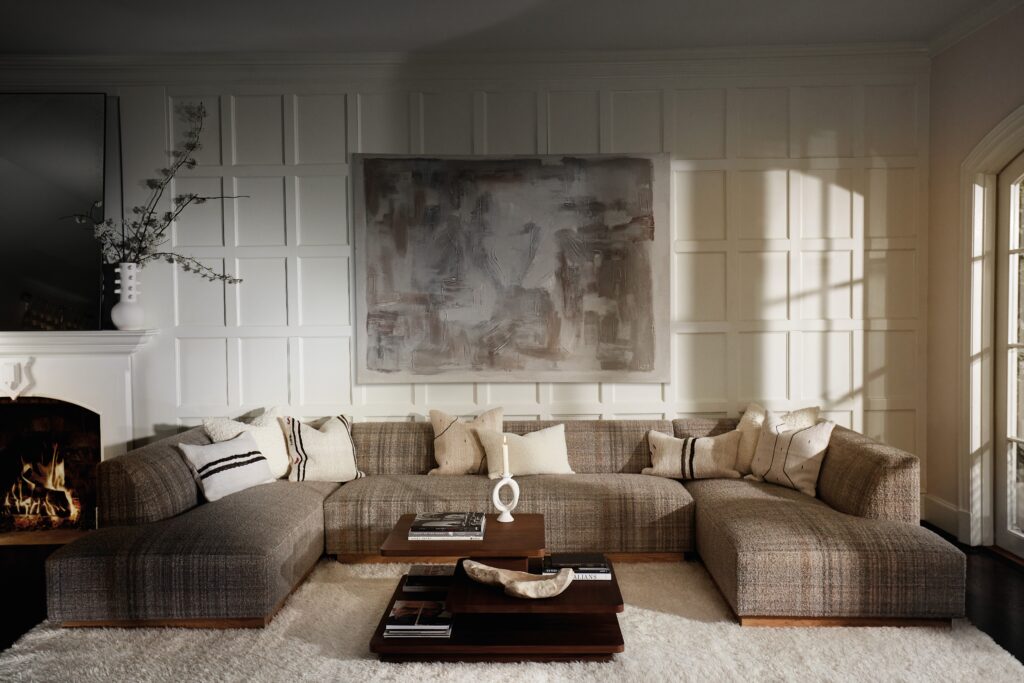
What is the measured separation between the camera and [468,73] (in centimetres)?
450

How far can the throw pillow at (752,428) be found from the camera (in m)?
4.09

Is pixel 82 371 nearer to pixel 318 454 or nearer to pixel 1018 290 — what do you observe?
pixel 318 454

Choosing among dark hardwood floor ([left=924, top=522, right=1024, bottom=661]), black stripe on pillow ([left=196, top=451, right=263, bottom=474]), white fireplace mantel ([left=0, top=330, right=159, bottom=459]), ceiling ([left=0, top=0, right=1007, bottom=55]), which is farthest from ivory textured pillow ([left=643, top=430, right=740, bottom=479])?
white fireplace mantel ([left=0, top=330, right=159, bottom=459])

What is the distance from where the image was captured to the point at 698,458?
408 centimetres

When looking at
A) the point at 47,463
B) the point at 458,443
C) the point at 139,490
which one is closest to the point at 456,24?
the point at 458,443

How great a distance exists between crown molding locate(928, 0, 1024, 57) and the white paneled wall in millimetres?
246

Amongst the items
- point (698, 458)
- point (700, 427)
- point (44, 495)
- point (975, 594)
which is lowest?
point (975, 594)

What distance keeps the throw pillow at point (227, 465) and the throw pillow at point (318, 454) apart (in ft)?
0.61

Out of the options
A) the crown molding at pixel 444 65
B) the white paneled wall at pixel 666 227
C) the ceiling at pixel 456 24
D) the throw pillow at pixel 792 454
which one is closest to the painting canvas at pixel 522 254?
the white paneled wall at pixel 666 227

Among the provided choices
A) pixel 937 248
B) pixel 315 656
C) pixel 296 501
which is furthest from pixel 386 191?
pixel 937 248

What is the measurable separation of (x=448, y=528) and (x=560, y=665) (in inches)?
27.9

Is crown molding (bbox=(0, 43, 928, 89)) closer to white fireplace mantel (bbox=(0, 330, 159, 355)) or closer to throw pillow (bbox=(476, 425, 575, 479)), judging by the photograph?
white fireplace mantel (bbox=(0, 330, 159, 355))

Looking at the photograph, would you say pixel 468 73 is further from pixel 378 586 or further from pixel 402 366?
pixel 378 586

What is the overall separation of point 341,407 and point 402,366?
464 mm
